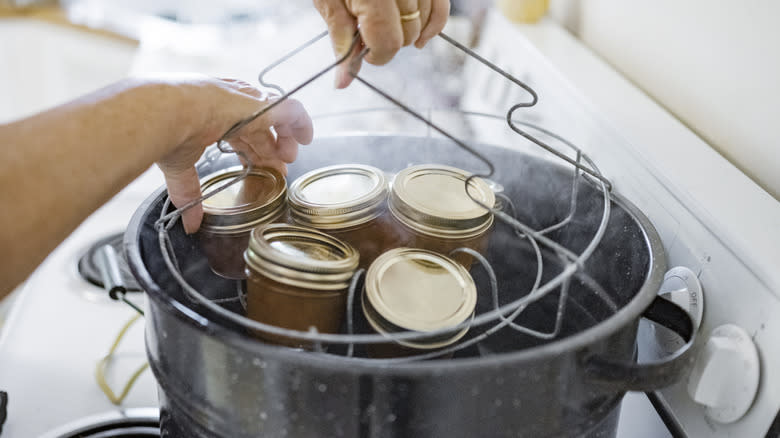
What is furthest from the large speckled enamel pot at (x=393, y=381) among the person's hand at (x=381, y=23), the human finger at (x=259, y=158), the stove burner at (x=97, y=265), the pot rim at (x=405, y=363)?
Answer: the stove burner at (x=97, y=265)

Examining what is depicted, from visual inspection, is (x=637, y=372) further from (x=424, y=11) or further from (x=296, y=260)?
(x=424, y=11)

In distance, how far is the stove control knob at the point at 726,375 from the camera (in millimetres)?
502

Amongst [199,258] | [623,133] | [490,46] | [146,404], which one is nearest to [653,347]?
[623,133]

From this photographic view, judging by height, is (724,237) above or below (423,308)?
above

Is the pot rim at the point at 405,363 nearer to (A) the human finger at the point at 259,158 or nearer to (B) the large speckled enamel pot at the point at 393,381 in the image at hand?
(B) the large speckled enamel pot at the point at 393,381

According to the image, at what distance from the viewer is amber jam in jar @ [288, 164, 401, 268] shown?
2.04 ft

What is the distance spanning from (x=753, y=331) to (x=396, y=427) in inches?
12.3

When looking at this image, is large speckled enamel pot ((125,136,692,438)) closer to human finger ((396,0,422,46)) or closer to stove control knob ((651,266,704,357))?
stove control knob ((651,266,704,357))


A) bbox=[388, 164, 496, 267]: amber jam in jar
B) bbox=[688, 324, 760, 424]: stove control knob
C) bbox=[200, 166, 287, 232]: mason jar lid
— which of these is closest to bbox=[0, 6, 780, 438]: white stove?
bbox=[688, 324, 760, 424]: stove control knob

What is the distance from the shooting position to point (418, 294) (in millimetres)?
531

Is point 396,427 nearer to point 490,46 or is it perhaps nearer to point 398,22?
point 398,22

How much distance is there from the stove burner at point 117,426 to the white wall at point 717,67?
742mm

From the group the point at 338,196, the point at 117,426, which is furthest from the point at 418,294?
the point at 117,426

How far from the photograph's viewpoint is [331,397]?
0.41 metres
